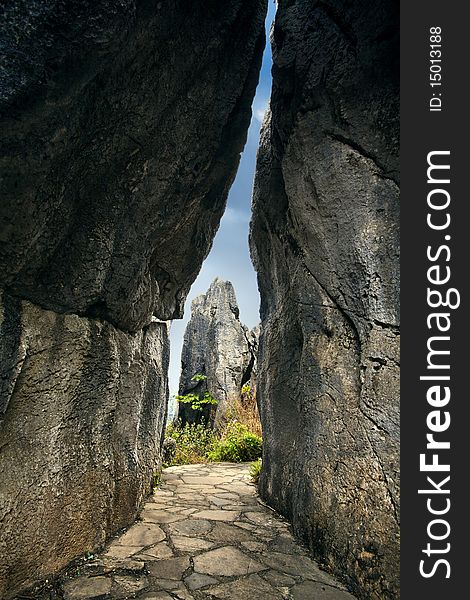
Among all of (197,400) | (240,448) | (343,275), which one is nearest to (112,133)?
(343,275)

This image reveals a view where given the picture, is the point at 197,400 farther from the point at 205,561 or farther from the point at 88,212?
the point at 88,212

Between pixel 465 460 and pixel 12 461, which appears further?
pixel 12 461

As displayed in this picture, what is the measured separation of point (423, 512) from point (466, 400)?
58 cm

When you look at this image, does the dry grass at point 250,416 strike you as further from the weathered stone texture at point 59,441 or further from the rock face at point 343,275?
the weathered stone texture at point 59,441

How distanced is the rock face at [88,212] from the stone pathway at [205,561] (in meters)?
0.30

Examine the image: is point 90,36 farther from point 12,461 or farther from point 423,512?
point 423,512

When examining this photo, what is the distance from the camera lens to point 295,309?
4.19m

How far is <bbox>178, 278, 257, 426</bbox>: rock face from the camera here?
13636mm

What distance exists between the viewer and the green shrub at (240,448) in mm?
8242

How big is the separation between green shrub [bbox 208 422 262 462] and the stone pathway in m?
3.51

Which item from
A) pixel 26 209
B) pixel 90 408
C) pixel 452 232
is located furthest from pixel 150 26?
pixel 90 408

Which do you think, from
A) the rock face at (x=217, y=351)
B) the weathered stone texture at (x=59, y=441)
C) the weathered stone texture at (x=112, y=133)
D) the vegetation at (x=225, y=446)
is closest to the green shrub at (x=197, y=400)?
the rock face at (x=217, y=351)

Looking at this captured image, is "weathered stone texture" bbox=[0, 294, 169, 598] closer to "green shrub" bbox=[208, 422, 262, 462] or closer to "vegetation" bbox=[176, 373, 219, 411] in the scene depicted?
"green shrub" bbox=[208, 422, 262, 462]

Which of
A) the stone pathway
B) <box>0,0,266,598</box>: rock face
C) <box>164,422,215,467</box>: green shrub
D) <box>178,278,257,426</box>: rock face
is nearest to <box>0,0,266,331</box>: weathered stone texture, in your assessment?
<box>0,0,266,598</box>: rock face
